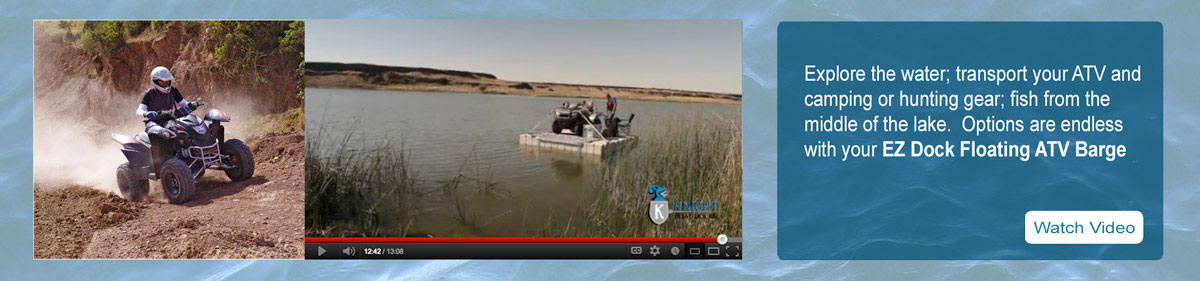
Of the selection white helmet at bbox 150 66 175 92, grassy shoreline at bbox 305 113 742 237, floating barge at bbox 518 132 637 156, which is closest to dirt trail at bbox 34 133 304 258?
grassy shoreline at bbox 305 113 742 237

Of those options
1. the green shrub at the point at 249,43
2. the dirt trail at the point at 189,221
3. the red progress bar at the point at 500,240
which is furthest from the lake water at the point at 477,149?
the dirt trail at the point at 189,221

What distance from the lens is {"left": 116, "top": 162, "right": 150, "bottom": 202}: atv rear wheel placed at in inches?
183

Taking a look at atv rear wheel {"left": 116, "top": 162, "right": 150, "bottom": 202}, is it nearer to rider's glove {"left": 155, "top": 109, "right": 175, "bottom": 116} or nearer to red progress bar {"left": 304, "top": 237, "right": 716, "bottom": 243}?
rider's glove {"left": 155, "top": 109, "right": 175, "bottom": 116}

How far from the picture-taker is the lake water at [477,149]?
16.6 feet

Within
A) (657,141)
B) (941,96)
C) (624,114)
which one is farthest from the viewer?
(624,114)

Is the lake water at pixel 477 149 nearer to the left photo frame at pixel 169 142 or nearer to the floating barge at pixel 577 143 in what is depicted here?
the floating barge at pixel 577 143

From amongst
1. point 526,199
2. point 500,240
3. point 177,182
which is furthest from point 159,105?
point 526,199

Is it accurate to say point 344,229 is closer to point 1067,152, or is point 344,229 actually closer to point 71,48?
point 71,48

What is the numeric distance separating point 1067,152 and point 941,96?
100 cm

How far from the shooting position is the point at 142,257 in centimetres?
450

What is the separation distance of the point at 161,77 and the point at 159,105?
0.23m

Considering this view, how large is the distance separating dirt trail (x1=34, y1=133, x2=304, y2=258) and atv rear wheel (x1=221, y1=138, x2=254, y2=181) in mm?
67

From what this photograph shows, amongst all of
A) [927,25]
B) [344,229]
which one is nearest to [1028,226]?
[927,25]

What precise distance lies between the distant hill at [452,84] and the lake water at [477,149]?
9cm
